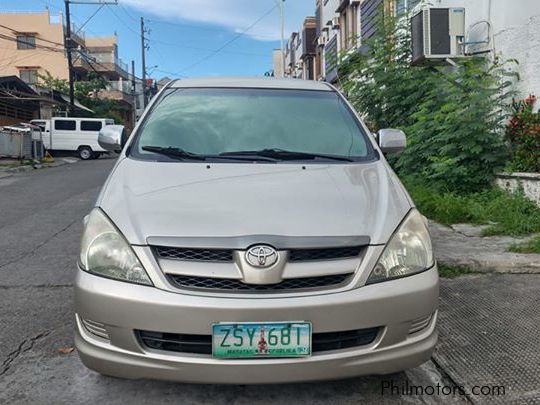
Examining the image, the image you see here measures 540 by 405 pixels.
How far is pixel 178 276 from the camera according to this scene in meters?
2.14

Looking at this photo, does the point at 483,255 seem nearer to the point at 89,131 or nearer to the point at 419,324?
the point at 419,324

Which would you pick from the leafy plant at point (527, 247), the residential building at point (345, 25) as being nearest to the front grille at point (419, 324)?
the leafy plant at point (527, 247)

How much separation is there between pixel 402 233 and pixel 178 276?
105 centimetres

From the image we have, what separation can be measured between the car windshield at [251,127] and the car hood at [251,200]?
204 millimetres

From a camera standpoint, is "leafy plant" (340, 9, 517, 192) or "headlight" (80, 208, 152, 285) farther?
"leafy plant" (340, 9, 517, 192)

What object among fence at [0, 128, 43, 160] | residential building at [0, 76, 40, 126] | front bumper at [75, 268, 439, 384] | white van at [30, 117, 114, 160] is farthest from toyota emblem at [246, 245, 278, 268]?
white van at [30, 117, 114, 160]

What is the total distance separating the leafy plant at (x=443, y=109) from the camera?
6547 millimetres

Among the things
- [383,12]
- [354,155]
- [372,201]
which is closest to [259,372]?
[372,201]

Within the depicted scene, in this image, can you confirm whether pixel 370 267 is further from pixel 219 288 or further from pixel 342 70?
pixel 342 70

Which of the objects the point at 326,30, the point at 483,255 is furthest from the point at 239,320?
the point at 326,30

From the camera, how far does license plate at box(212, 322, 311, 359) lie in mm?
2064

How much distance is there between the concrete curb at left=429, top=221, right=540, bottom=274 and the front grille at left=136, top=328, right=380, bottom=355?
8.61 ft

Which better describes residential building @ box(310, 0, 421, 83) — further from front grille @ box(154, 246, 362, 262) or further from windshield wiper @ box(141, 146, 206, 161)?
front grille @ box(154, 246, 362, 262)

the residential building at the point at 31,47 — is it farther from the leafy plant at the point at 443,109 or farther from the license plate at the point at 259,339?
the license plate at the point at 259,339
